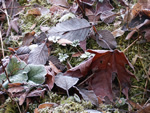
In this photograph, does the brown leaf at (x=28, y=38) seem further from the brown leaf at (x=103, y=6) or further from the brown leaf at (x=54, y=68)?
the brown leaf at (x=103, y=6)

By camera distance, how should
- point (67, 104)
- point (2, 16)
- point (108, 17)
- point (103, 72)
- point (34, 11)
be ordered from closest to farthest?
point (67, 104) → point (103, 72) → point (108, 17) → point (34, 11) → point (2, 16)

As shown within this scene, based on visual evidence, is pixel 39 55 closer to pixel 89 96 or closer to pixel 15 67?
pixel 15 67

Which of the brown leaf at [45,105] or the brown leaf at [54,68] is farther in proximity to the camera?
the brown leaf at [54,68]

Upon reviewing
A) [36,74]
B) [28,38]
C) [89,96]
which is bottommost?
[89,96]

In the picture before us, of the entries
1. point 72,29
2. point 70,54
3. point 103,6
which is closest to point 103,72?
point 70,54

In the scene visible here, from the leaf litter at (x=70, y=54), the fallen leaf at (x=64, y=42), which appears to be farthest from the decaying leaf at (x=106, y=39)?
the fallen leaf at (x=64, y=42)

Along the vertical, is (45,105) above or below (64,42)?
below
